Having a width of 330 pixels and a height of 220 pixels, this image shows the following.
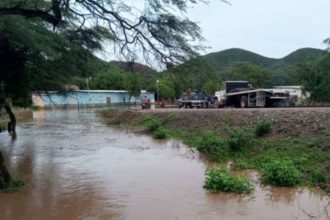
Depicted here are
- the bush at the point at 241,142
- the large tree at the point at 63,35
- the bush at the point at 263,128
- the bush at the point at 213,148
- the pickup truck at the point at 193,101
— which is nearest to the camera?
the large tree at the point at 63,35

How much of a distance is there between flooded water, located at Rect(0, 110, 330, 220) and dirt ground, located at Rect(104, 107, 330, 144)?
Answer: 123 inches

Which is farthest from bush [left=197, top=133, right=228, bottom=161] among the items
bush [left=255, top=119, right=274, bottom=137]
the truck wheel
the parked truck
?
the truck wheel

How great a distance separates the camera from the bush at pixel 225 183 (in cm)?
1127

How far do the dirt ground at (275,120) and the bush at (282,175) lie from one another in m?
2.27

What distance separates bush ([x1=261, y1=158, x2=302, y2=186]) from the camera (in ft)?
38.3

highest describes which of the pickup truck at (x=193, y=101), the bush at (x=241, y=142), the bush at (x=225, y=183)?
the pickup truck at (x=193, y=101)

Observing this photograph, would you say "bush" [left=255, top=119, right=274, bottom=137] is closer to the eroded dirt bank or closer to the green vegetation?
the eroded dirt bank

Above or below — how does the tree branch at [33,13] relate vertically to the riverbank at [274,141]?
above

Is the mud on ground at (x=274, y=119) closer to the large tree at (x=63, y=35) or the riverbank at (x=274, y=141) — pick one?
the riverbank at (x=274, y=141)

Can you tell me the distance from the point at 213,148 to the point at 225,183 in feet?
18.3

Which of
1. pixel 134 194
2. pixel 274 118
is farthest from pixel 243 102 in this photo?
pixel 134 194

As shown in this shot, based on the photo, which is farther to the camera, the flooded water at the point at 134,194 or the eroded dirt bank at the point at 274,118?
the eroded dirt bank at the point at 274,118

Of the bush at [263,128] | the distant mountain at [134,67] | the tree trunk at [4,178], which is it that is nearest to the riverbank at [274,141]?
the bush at [263,128]

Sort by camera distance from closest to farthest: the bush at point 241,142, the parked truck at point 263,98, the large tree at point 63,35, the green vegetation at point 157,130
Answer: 1. the large tree at point 63,35
2. the bush at point 241,142
3. the green vegetation at point 157,130
4. the parked truck at point 263,98
